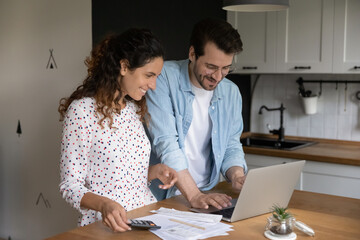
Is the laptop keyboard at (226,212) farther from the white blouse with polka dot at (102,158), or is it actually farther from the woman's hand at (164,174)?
the white blouse with polka dot at (102,158)

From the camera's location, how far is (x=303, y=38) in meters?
3.81

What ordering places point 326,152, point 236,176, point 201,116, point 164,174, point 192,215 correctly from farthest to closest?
point 326,152
point 201,116
point 236,176
point 164,174
point 192,215

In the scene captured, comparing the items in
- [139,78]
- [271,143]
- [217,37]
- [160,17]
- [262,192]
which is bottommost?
[271,143]

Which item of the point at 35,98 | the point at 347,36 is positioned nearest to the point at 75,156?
the point at 35,98

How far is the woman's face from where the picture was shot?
1935 mm

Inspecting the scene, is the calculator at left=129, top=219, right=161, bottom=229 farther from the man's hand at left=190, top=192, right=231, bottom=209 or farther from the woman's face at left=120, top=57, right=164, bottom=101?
the woman's face at left=120, top=57, right=164, bottom=101

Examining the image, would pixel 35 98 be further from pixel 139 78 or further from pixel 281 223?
pixel 281 223

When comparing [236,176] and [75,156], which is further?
[236,176]

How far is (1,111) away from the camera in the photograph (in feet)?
12.4

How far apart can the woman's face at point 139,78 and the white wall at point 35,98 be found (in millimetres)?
1414

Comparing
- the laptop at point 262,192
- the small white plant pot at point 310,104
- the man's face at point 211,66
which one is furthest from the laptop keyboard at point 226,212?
the small white plant pot at point 310,104

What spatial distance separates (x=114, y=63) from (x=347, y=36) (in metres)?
2.28

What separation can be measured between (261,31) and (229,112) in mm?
1799

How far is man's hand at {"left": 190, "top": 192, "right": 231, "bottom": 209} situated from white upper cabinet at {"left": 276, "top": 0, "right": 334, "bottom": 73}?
2122 millimetres
